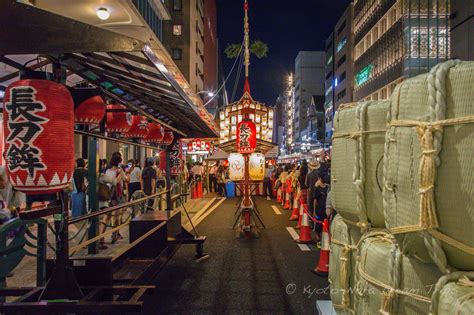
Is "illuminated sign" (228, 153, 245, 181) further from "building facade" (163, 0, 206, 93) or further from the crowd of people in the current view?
"building facade" (163, 0, 206, 93)

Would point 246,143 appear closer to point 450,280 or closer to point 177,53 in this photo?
point 450,280

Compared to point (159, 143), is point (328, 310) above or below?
below

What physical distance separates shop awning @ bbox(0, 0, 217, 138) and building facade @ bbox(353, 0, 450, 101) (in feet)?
115

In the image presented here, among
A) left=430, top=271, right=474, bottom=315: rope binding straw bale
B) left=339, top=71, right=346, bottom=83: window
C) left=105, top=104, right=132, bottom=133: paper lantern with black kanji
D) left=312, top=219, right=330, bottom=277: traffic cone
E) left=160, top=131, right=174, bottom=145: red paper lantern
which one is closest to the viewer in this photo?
left=430, top=271, right=474, bottom=315: rope binding straw bale

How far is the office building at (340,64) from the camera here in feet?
221

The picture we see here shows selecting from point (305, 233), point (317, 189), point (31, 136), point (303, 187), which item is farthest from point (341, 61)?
point (31, 136)

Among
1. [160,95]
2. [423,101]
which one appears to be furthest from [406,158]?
[160,95]

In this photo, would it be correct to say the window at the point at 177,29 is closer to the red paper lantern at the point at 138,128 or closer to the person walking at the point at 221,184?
the person walking at the point at 221,184

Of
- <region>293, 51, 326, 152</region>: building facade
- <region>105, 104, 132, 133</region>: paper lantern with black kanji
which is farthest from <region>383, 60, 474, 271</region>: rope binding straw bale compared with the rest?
<region>293, 51, 326, 152</region>: building facade

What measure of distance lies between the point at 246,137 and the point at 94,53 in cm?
877

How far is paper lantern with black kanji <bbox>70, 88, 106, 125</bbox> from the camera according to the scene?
5.66 meters

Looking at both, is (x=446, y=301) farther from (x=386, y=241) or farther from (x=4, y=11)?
(x=4, y=11)

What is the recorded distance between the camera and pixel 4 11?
10.3 ft

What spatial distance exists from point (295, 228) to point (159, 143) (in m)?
5.46
